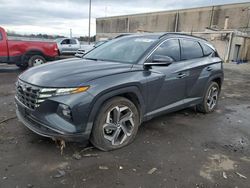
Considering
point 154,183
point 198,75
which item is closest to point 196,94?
point 198,75

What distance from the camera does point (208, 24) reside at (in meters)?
40.8

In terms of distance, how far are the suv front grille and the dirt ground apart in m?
0.72

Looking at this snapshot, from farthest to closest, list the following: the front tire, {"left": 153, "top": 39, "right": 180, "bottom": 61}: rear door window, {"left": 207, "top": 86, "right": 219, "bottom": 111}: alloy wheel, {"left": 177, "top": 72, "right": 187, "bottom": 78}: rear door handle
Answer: {"left": 207, "top": 86, "right": 219, "bottom": 111}: alloy wheel, {"left": 177, "top": 72, "right": 187, "bottom": 78}: rear door handle, {"left": 153, "top": 39, "right": 180, "bottom": 61}: rear door window, the front tire

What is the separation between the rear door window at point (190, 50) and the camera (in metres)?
4.28

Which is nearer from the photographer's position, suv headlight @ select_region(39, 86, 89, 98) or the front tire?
suv headlight @ select_region(39, 86, 89, 98)

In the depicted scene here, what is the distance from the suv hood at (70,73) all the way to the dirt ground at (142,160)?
3.38 ft

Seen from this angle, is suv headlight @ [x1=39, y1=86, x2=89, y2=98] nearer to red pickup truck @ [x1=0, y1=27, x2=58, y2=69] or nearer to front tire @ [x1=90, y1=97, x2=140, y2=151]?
front tire @ [x1=90, y1=97, x2=140, y2=151]

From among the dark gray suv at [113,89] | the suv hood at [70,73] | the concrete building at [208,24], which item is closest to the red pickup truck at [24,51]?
the dark gray suv at [113,89]

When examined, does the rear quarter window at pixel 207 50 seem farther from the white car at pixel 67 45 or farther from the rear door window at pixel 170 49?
the white car at pixel 67 45

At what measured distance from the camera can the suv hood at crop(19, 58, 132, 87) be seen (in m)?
2.76

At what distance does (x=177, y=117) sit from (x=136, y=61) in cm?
194

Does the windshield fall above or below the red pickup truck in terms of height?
above

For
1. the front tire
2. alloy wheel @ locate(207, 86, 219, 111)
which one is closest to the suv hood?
the front tire

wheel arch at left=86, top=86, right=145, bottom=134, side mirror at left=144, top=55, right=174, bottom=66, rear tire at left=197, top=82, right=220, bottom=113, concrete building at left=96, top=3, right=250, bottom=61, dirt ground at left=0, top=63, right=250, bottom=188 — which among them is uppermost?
concrete building at left=96, top=3, right=250, bottom=61
